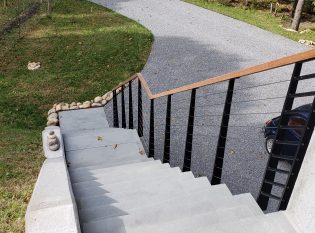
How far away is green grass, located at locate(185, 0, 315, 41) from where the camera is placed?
1599 centimetres

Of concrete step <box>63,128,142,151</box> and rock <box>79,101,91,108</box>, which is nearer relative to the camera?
concrete step <box>63,128,142,151</box>

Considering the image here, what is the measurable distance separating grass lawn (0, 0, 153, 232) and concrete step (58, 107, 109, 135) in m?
0.66

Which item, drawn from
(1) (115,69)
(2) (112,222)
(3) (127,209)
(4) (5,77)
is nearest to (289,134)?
(3) (127,209)

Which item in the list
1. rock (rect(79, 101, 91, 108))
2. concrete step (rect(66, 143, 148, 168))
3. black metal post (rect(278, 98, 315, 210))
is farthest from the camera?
rock (rect(79, 101, 91, 108))

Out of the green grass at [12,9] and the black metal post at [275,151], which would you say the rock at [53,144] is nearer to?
the black metal post at [275,151]

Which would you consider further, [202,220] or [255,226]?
[202,220]

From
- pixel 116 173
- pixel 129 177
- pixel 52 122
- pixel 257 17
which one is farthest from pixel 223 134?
pixel 257 17

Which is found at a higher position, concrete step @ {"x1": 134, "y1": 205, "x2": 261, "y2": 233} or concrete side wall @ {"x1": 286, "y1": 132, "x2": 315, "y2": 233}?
concrete side wall @ {"x1": 286, "y1": 132, "x2": 315, "y2": 233}

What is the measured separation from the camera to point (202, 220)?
3.03 meters

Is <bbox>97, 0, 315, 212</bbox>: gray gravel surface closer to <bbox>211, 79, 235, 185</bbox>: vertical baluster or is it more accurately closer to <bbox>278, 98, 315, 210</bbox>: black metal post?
<bbox>211, 79, 235, 185</bbox>: vertical baluster

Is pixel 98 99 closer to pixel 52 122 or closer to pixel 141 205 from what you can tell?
pixel 52 122

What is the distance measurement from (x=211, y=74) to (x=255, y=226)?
9.89m

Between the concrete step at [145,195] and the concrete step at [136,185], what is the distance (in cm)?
9

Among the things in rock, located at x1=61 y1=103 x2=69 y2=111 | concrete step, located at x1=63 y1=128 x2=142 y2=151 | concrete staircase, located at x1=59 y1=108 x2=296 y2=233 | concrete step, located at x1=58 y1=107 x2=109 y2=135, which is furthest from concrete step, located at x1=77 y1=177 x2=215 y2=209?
rock, located at x1=61 y1=103 x2=69 y2=111
